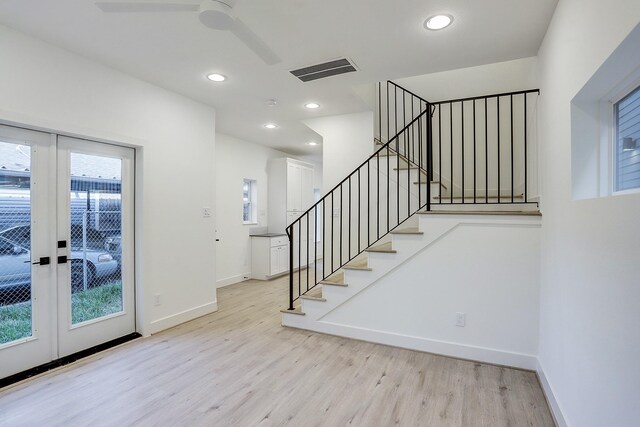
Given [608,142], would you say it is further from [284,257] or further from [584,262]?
[284,257]

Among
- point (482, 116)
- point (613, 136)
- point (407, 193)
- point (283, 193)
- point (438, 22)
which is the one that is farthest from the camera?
point (283, 193)

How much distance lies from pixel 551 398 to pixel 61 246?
4.02 m

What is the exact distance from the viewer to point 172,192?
3656 mm

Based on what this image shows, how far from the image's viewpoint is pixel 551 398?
2.12m

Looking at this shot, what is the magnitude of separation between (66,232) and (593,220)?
3.83 meters

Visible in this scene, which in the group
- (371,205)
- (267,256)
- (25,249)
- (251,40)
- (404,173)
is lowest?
(267,256)

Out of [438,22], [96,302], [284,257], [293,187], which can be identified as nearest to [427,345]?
[438,22]

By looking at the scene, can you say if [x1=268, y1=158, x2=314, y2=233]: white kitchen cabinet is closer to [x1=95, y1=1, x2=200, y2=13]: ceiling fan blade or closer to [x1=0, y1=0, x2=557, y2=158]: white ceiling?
[x1=0, y1=0, x2=557, y2=158]: white ceiling

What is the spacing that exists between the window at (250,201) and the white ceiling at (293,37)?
9.61 feet

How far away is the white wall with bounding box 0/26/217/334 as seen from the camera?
251 centimetres

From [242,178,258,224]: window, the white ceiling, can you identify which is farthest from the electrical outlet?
[242,178,258,224]: window

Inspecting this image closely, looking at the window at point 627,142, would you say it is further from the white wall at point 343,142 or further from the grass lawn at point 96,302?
the grass lawn at point 96,302

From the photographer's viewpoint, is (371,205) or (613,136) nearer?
(613,136)

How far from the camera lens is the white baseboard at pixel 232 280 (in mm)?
5572
